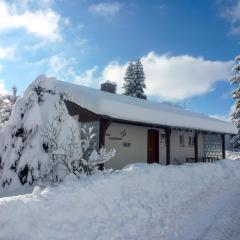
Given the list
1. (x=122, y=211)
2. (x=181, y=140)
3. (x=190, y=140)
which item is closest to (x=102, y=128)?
(x=122, y=211)

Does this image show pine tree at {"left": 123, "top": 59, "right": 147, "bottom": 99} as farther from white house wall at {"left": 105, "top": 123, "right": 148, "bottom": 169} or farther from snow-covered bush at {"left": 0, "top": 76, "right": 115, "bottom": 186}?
snow-covered bush at {"left": 0, "top": 76, "right": 115, "bottom": 186}

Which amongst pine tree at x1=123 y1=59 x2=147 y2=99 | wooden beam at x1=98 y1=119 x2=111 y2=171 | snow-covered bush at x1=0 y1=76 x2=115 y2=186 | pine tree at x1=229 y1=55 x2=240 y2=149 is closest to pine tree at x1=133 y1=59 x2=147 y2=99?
pine tree at x1=123 y1=59 x2=147 y2=99

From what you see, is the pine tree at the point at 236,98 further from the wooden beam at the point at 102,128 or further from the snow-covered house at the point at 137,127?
the wooden beam at the point at 102,128

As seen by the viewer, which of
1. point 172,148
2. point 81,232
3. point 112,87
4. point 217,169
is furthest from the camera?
point 112,87

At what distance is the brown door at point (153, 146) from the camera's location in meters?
20.8

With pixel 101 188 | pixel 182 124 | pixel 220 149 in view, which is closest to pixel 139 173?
pixel 101 188

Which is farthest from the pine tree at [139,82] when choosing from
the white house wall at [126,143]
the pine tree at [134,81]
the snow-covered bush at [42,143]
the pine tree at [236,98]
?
the snow-covered bush at [42,143]

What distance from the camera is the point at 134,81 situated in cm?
4731

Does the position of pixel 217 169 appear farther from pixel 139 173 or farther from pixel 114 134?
pixel 139 173

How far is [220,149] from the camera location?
27.4 metres

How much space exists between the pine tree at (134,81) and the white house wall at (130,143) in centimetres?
2420

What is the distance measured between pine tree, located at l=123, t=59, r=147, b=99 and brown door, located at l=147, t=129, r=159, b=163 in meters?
25.2

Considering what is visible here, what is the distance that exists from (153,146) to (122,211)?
44.2 ft

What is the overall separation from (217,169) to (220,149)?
11484 millimetres
